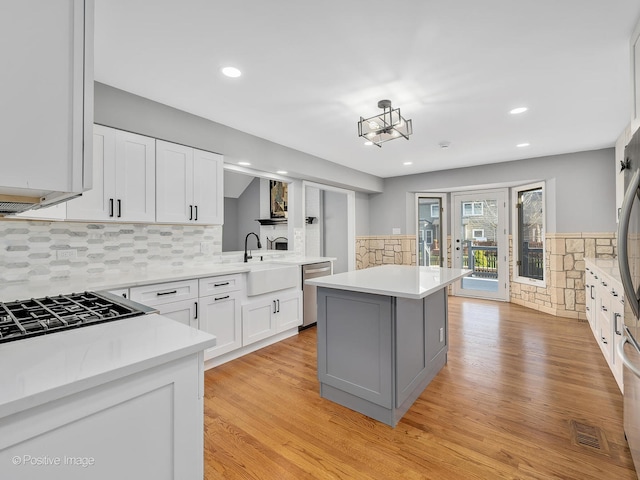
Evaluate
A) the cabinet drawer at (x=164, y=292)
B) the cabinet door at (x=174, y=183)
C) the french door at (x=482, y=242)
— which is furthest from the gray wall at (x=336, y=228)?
the cabinet drawer at (x=164, y=292)

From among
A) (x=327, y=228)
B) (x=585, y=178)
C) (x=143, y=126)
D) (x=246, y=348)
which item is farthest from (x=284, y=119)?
(x=585, y=178)

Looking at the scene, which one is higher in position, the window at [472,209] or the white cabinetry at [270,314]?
the window at [472,209]

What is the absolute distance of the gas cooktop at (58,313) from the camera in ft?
3.32

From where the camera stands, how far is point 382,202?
657 centimetres

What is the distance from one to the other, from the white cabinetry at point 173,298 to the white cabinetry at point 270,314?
1.91 ft

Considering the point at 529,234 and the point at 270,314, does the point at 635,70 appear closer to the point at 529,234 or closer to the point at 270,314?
the point at 270,314

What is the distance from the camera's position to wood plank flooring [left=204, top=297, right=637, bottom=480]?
1.65 meters

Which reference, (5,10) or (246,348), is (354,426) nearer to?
(246,348)

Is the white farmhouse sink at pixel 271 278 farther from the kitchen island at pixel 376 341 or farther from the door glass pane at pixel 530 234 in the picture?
the door glass pane at pixel 530 234

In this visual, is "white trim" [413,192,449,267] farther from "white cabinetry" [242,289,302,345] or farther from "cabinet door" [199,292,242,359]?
"cabinet door" [199,292,242,359]

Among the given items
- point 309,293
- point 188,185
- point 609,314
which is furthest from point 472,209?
point 188,185

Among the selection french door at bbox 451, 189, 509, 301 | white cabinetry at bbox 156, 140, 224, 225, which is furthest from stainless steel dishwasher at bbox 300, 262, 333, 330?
french door at bbox 451, 189, 509, 301

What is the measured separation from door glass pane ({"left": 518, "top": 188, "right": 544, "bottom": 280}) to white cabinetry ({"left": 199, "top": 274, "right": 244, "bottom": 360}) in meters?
4.84

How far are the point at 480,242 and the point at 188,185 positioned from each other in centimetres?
524
